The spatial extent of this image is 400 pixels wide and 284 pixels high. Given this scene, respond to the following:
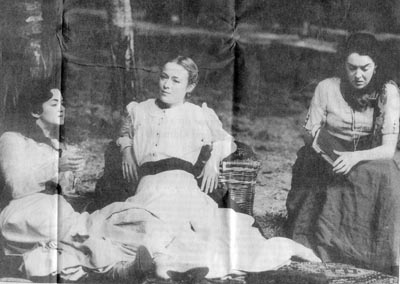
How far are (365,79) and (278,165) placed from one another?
21.5 inches

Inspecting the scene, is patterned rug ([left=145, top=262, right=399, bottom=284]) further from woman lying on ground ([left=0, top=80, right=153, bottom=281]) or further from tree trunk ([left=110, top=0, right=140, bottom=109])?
tree trunk ([left=110, top=0, right=140, bottom=109])

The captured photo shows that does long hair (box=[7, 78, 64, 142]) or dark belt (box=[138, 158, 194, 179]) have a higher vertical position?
long hair (box=[7, 78, 64, 142])

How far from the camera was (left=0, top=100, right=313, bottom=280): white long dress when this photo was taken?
2.81m

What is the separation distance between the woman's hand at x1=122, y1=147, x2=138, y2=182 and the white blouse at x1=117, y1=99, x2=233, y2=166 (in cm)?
2

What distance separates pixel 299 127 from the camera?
9.38 ft

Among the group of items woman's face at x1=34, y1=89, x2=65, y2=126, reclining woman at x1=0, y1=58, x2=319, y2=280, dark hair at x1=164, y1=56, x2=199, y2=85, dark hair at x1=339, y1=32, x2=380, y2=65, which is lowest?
reclining woman at x1=0, y1=58, x2=319, y2=280

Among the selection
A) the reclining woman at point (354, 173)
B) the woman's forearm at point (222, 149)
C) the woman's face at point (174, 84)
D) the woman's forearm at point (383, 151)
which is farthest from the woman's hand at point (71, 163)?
the woman's forearm at point (383, 151)

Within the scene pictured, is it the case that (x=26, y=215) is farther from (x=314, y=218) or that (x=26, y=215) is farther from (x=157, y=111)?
(x=314, y=218)

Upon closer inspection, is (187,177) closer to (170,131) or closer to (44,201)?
(170,131)

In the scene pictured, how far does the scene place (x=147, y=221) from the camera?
282cm

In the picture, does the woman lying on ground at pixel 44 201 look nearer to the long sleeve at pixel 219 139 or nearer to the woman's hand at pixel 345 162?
the long sleeve at pixel 219 139

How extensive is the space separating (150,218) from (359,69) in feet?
3.74

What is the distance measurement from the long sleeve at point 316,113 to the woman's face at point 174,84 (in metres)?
0.54

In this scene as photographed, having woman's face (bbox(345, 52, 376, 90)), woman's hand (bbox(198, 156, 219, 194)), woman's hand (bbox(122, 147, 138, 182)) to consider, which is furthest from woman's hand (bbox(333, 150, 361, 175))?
woman's hand (bbox(122, 147, 138, 182))
